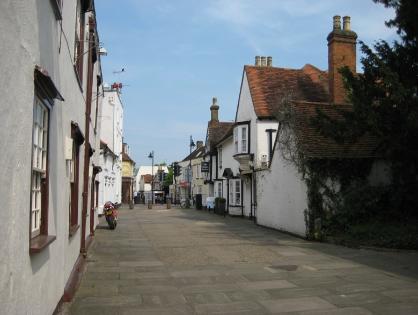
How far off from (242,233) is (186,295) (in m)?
11.5

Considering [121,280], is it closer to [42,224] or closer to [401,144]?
[42,224]

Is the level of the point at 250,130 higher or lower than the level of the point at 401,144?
higher

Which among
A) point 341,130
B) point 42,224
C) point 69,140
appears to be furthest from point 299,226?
point 42,224

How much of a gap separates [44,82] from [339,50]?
826 inches

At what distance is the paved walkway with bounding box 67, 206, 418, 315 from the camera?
25.6 feet

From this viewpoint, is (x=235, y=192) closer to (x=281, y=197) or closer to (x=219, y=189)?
(x=219, y=189)

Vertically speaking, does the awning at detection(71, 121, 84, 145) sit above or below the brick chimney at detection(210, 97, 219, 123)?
below

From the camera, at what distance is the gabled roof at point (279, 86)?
28047mm

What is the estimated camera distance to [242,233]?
20.0m

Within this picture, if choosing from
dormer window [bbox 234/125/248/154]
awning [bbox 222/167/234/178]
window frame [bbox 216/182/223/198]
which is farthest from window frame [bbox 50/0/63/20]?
window frame [bbox 216/182/223/198]

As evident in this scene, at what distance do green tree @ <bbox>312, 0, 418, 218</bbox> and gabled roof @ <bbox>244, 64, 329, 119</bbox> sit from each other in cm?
1180

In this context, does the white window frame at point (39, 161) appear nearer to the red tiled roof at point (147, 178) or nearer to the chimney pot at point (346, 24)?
the chimney pot at point (346, 24)

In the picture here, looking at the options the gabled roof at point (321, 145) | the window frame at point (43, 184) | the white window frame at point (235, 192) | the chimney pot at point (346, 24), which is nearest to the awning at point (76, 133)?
the window frame at point (43, 184)

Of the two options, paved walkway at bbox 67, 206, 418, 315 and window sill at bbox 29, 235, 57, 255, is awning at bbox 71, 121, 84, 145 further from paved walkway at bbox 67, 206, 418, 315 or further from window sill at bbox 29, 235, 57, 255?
window sill at bbox 29, 235, 57, 255
